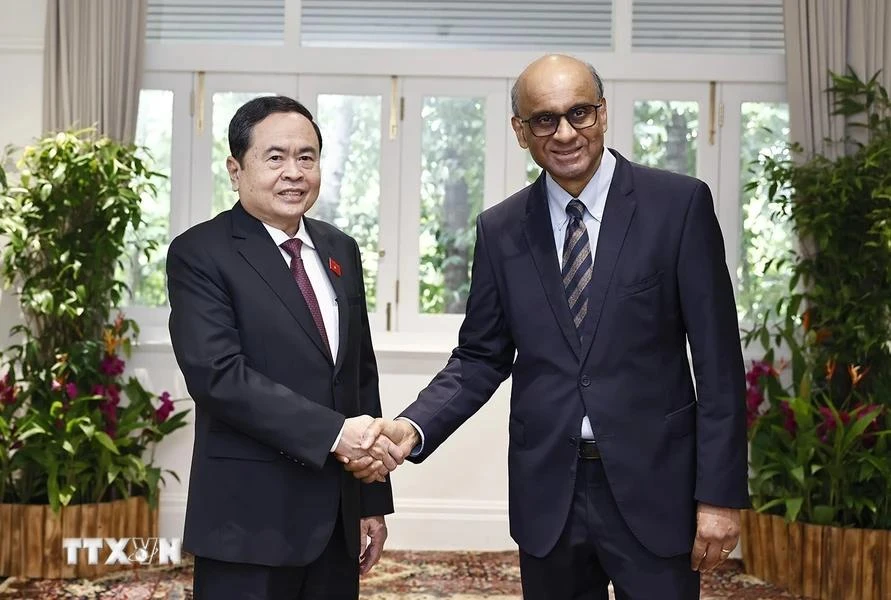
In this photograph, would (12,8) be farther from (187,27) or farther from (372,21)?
(372,21)

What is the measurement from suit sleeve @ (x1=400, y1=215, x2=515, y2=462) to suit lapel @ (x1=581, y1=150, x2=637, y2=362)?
0.31m

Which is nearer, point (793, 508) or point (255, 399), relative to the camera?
point (255, 399)

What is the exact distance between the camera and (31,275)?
482 cm

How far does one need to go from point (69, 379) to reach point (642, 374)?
3251 millimetres

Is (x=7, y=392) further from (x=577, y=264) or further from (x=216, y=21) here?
(x=577, y=264)

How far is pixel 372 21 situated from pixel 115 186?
1.53 m

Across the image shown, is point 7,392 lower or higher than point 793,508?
higher

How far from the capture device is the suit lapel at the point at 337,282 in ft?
7.57

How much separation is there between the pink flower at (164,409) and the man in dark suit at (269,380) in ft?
8.43

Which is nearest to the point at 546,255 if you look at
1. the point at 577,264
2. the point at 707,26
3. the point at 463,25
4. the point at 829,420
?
the point at 577,264

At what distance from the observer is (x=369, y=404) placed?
8.29 feet

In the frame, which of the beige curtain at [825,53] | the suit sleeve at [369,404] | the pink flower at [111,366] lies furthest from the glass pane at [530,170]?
the suit sleeve at [369,404]

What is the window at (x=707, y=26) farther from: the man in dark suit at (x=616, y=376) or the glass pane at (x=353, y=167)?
the man in dark suit at (x=616, y=376)

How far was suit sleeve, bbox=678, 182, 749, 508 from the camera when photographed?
2.12 metres
